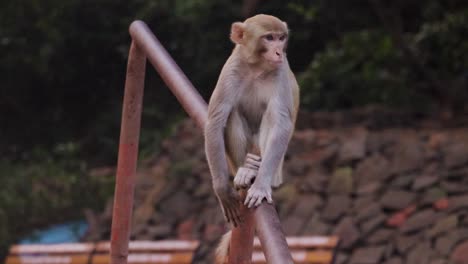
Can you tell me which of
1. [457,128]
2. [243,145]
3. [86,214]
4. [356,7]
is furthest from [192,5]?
[243,145]

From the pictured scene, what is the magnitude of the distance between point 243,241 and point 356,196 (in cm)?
563

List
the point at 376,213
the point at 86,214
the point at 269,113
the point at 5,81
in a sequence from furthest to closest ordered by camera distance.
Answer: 1. the point at 5,81
2. the point at 86,214
3. the point at 376,213
4. the point at 269,113

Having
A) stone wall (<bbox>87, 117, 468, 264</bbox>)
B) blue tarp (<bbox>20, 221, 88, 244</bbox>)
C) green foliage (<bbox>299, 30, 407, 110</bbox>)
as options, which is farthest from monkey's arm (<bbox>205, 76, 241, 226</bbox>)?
green foliage (<bbox>299, 30, 407, 110</bbox>)

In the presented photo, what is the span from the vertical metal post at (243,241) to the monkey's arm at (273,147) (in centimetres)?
4

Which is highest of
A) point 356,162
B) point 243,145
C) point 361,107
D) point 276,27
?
point 361,107

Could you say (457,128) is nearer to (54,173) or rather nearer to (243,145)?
(54,173)

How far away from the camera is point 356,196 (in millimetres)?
8102

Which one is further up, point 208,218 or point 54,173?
point 54,173

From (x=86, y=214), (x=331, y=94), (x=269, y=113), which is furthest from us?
(x=331, y=94)

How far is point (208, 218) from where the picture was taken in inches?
336

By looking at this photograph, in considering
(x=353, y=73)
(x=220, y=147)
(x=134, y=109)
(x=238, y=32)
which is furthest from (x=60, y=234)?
(x=220, y=147)

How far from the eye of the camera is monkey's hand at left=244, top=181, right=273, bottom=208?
2492 millimetres

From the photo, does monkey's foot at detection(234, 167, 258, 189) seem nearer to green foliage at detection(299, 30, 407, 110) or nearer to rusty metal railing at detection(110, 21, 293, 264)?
rusty metal railing at detection(110, 21, 293, 264)

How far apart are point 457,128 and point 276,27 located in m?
6.10
